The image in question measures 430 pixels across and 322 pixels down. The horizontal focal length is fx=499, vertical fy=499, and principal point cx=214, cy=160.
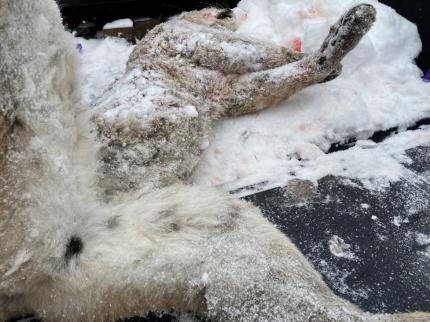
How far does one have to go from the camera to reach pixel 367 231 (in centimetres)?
248

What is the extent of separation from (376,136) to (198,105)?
1.15 meters

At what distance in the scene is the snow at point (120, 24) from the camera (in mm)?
3947

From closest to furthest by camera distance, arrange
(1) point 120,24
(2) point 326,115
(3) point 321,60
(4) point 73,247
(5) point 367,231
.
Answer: (4) point 73,247, (5) point 367,231, (3) point 321,60, (2) point 326,115, (1) point 120,24

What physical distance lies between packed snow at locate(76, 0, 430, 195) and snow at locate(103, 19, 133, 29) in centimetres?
12

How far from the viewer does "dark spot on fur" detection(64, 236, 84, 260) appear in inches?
69.5

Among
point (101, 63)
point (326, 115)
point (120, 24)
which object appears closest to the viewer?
point (326, 115)

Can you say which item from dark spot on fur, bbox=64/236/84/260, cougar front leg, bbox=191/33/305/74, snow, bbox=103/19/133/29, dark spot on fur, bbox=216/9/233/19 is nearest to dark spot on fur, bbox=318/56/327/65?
cougar front leg, bbox=191/33/305/74

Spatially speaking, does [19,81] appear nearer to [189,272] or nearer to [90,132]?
[90,132]

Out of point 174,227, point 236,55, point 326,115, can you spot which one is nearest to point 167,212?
point 174,227

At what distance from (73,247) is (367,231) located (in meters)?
1.44

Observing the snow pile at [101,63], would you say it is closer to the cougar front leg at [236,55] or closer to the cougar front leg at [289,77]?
the cougar front leg at [236,55]

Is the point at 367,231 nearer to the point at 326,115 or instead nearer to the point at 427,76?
the point at 326,115

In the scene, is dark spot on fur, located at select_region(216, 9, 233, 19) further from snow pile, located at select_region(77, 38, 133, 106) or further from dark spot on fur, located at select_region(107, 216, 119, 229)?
dark spot on fur, located at select_region(107, 216, 119, 229)

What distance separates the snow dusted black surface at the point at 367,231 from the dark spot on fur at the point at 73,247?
3.56 feet
